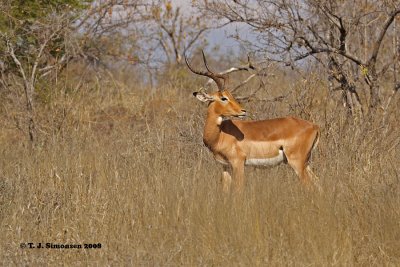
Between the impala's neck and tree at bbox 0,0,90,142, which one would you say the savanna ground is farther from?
tree at bbox 0,0,90,142

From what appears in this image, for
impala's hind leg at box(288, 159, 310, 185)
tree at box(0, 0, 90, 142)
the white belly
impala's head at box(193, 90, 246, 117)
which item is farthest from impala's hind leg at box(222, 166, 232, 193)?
tree at box(0, 0, 90, 142)

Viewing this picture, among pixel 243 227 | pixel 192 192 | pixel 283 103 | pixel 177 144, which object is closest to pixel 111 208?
pixel 192 192

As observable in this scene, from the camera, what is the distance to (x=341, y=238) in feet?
17.0

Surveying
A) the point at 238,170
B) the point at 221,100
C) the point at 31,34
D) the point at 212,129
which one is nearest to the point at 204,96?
the point at 221,100

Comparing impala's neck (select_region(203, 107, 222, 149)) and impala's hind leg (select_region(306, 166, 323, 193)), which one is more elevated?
impala's neck (select_region(203, 107, 222, 149))

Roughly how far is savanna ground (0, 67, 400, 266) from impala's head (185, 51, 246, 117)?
0.61 meters

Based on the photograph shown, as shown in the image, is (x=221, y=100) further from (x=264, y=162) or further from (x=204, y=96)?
(x=264, y=162)

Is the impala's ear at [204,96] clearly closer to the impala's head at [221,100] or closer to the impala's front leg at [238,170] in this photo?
the impala's head at [221,100]

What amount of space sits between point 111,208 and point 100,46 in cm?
725

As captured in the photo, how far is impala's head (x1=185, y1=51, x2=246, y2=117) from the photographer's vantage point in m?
7.80

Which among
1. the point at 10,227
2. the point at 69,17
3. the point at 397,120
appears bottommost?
the point at 10,227

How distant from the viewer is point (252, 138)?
793 cm

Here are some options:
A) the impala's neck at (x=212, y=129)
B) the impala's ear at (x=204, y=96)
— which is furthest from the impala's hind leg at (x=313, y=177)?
the impala's ear at (x=204, y=96)

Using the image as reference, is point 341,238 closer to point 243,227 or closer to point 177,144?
point 243,227
